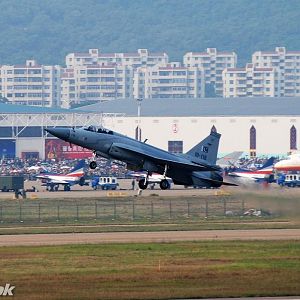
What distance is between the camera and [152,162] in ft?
255

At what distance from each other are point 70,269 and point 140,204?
39.6 m

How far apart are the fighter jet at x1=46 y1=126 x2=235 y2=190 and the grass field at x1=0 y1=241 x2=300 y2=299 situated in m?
6.47

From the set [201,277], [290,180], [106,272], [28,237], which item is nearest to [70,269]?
[106,272]

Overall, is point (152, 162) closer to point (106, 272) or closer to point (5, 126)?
point (106, 272)

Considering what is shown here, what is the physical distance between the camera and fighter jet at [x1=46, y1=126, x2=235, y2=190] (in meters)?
74.7

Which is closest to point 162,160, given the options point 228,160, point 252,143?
point 228,160

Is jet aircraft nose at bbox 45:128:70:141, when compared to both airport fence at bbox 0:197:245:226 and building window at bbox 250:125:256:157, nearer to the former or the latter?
airport fence at bbox 0:197:245:226

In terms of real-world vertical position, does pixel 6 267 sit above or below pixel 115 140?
below

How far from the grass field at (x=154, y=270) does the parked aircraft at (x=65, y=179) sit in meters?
62.1

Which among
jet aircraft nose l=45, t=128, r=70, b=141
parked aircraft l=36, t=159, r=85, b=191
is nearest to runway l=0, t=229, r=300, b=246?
jet aircraft nose l=45, t=128, r=70, b=141

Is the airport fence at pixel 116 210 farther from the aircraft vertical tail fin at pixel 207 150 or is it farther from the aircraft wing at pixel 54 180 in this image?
the aircraft wing at pixel 54 180

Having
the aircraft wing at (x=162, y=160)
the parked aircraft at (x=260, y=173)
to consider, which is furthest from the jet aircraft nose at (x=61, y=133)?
the parked aircraft at (x=260, y=173)

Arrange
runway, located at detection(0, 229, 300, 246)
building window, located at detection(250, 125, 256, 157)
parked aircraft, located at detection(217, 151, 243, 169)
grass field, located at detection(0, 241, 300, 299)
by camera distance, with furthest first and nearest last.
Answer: building window, located at detection(250, 125, 256, 157) < parked aircraft, located at detection(217, 151, 243, 169) < runway, located at detection(0, 229, 300, 246) < grass field, located at detection(0, 241, 300, 299)

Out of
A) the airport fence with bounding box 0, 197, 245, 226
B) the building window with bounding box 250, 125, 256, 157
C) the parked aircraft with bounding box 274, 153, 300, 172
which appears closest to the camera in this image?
the airport fence with bounding box 0, 197, 245, 226
